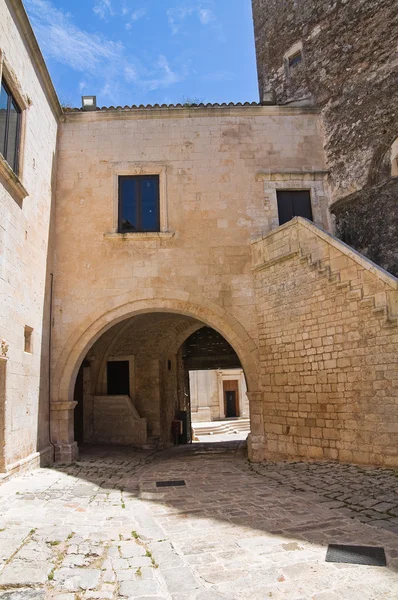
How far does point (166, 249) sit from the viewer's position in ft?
32.2

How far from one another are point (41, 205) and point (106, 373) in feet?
19.9

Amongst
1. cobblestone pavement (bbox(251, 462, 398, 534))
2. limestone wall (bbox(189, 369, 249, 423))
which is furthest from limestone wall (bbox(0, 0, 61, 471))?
limestone wall (bbox(189, 369, 249, 423))

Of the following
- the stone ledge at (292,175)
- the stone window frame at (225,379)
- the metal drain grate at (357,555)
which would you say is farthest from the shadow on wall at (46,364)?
the stone window frame at (225,379)

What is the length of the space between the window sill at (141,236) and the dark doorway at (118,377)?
16.3 ft

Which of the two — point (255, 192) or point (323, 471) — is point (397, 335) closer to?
point (323, 471)

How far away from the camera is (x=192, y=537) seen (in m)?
4.14

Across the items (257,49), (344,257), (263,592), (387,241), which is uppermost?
(257,49)

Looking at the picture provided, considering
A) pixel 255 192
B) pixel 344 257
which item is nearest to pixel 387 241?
pixel 344 257

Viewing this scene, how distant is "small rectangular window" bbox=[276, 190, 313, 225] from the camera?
10312 millimetres

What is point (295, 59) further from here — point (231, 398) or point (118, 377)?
point (231, 398)

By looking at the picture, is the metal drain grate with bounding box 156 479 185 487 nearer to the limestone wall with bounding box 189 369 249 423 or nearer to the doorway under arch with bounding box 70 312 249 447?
the doorway under arch with bounding box 70 312 249 447

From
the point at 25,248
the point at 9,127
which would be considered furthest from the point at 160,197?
the point at 9,127

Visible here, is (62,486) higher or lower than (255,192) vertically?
lower

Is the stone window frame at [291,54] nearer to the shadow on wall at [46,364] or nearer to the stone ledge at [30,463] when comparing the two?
the shadow on wall at [46,364]
